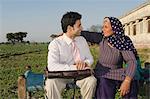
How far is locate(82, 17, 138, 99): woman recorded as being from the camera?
473 centimetres


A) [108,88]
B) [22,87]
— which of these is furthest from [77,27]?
[22,87]

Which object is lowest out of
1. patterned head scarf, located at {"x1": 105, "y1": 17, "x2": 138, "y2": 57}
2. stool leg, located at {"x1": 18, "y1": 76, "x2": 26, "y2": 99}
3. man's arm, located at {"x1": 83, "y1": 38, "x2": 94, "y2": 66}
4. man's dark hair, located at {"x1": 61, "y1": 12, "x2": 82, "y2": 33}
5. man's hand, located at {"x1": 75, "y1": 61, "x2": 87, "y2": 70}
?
stool leg, located at {"x1": 18, "y1": 76, "x2": 26, "y2": 99}

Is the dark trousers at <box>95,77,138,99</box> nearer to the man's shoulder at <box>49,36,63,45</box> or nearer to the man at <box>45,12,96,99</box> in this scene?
the man at <box>45,12,96,99</box>

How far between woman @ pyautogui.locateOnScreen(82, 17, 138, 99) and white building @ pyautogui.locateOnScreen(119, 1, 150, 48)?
52.8ft

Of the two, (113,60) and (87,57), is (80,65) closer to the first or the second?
(87,57)

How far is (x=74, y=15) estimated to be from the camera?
15.7 feet

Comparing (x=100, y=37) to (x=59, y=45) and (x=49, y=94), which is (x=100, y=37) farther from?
(x=49, y=94)

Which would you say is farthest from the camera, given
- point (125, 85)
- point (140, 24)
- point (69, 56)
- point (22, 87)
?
point (140, 24)

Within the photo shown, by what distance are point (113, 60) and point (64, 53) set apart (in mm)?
600

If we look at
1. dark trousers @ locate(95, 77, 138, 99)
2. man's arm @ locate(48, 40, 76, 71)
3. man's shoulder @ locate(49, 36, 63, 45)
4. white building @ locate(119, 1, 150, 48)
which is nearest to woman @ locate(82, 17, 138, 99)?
dark trousers @ locate(95, 77, 138, 99)

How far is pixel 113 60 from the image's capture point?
15.8ft

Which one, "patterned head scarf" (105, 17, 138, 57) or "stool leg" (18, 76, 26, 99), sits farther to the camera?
"stool leg" (18, 76, 26, 99)

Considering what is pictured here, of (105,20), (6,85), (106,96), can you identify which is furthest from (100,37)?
(6,85)

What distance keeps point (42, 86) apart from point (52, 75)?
2.47ft
